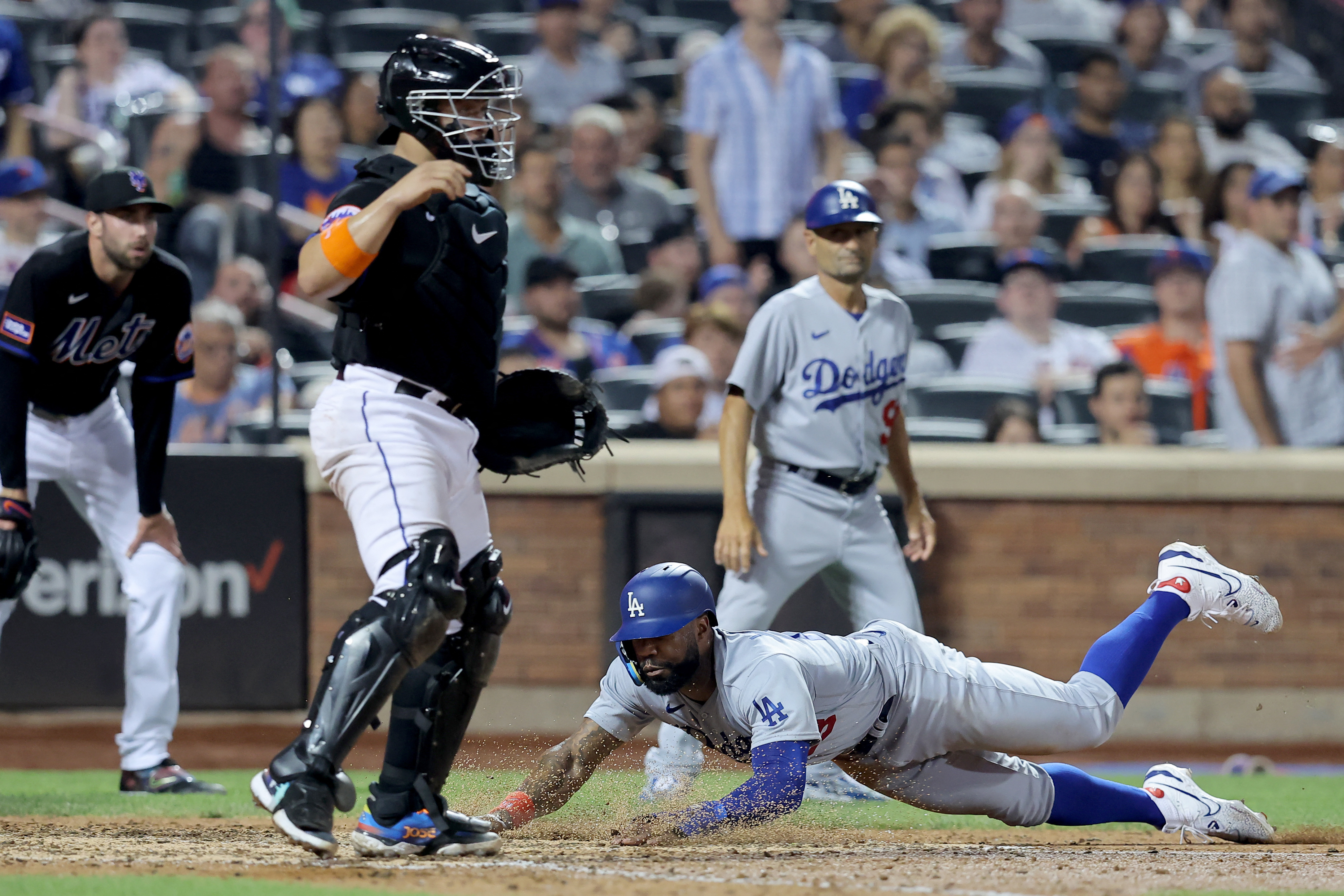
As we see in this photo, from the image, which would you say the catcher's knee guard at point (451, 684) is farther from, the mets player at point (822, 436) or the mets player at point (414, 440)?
the mets player at point (822, 436)

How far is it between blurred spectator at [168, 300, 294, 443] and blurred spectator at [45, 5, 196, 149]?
2449mm

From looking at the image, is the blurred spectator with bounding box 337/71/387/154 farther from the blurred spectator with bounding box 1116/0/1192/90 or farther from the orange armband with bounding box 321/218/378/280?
the orange armband with bounding box 321/218/378/280

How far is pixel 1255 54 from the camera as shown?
1227 cm

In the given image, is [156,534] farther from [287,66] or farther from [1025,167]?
[1025,167]

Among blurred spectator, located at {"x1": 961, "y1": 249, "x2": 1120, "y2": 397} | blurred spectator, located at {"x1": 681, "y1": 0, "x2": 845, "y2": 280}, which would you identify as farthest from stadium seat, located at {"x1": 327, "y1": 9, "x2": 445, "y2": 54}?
blurred spectator, located at {"x1": 961, "y1": 249, "x2": 1120, "y2": 397}

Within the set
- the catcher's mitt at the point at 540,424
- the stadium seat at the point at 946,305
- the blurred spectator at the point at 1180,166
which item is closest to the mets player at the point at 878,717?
the catcher's mitt at the point at 540,424

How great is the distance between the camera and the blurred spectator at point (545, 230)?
9.53 metres

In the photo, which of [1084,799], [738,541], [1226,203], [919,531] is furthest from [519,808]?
[1226,203]

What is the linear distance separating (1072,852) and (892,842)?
1.72 ft

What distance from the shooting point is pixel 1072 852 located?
14.0 feet

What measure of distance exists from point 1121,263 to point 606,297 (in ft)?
11.0

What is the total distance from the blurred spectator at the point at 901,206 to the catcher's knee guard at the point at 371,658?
6.78m

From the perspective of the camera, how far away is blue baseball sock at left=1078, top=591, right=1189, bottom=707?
14.4 ft

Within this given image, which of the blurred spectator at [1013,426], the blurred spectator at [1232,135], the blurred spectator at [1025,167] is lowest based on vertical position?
the blurred spectator at [1013,426]
